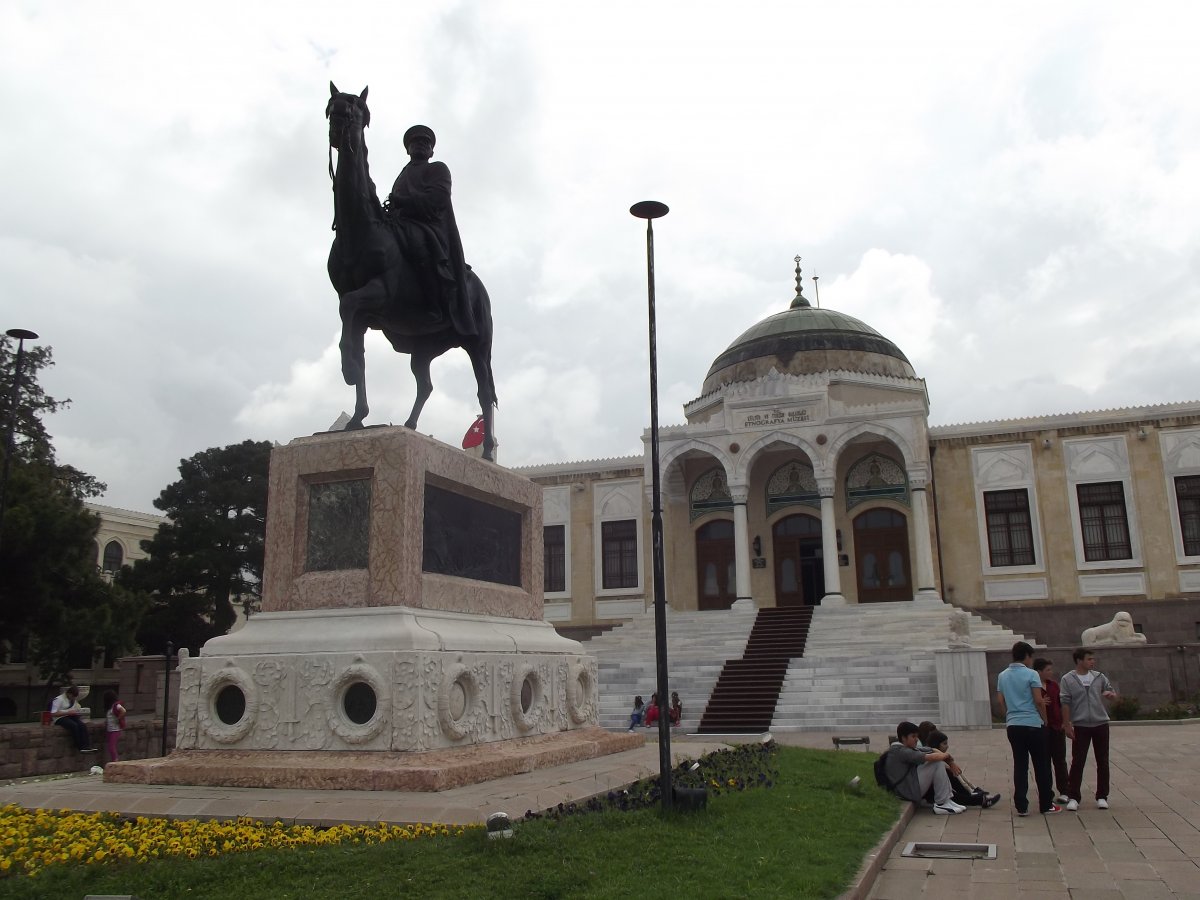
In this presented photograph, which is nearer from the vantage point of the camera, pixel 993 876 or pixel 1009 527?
pixel 993 876

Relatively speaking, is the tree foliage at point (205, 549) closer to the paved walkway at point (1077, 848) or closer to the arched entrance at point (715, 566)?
the arched entrance at point (715, 566)

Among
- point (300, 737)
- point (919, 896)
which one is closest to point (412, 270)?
point (300, 737)

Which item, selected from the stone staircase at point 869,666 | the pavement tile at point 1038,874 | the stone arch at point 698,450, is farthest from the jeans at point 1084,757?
the stone arch at point 698,450

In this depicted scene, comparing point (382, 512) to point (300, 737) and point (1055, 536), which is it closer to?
point (300, 737)

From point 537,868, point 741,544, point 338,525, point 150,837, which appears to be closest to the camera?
point 537,868

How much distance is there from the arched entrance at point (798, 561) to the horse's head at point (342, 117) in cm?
2178

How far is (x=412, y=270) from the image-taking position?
8.83 meters

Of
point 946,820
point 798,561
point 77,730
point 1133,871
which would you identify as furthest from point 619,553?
point 1133,871

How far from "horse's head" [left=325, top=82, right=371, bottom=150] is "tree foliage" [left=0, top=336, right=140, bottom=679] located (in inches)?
605

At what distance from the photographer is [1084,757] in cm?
814

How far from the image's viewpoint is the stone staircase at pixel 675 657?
20.2 meters

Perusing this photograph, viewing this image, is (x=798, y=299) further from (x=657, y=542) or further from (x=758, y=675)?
(x=657, y=542)

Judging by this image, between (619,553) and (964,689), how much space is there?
13671 millimetres

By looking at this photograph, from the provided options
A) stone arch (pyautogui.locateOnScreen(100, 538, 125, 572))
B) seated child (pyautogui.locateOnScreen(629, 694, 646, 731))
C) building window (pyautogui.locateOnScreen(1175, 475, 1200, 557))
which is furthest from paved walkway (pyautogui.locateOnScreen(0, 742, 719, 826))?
stone arch (pyautogui.locateOnScreen(100, 538, 125, 572))
